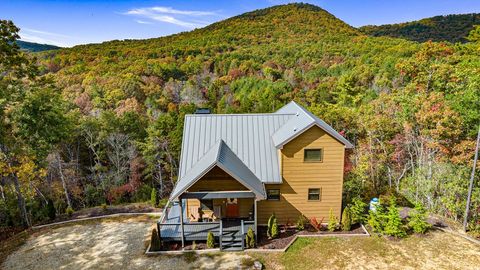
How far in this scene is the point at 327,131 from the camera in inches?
622

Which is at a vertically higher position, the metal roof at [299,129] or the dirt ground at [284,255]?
the metal roof at [299,129]

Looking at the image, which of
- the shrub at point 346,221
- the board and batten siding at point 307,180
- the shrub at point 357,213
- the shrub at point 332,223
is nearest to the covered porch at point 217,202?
the board and batten siding at point 307,180

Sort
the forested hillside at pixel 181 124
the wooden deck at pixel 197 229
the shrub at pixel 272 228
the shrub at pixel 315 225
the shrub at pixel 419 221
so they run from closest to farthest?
the wooden deck at pixel 197 229 → the shrub at pixel 272 228 → the shrub at pixel 419 221 → the shrub at pixel 315 225 → the forested hillside at pixel 181 124

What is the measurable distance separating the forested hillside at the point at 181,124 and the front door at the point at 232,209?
9360 mm

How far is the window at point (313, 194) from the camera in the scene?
16828 mm

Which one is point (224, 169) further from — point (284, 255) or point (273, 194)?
point (284, 255)

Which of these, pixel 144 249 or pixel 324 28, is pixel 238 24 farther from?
pixel 144 249

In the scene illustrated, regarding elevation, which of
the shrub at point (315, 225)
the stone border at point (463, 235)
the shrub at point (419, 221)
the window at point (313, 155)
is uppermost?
the window at point (313, 155)

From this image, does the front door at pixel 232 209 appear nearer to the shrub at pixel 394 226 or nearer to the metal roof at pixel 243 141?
the metal roof at pixel 243 141

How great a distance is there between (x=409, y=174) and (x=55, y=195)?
3194cm

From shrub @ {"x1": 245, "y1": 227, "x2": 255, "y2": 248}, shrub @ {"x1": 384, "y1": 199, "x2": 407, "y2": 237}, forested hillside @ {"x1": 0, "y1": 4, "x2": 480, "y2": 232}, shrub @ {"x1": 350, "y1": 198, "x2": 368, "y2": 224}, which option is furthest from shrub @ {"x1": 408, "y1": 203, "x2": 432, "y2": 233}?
shrub @ {"x1": 245, "y1": 227, "x2": 255, "y2": 248}

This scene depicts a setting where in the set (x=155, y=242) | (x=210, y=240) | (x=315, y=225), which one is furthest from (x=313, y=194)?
(x=155, y=242)

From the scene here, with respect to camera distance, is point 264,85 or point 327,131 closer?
point 327,131

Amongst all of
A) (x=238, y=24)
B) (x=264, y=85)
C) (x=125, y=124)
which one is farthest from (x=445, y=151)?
(x=238, y=24)
